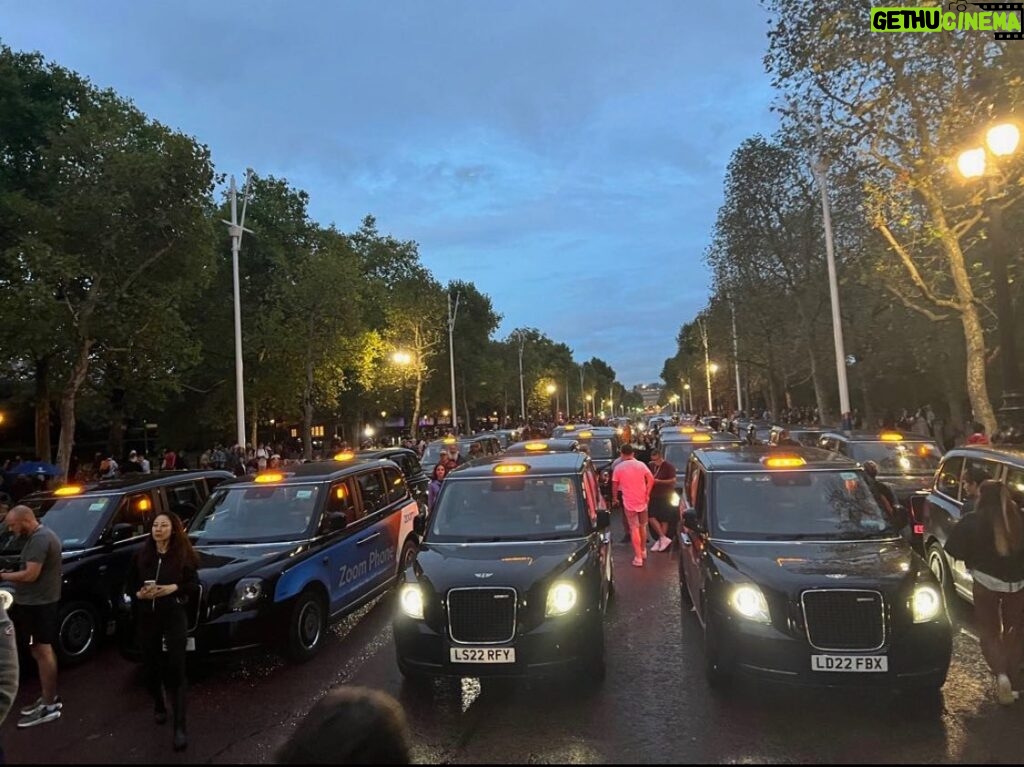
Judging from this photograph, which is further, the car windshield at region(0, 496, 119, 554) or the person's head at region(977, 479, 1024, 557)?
the car windshield at region(0, 496, 119, 554)

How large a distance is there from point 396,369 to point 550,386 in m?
49.7

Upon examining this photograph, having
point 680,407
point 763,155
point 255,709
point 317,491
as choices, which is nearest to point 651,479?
point 317,491

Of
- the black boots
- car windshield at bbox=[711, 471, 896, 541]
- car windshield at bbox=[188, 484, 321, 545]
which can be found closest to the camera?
the black boots

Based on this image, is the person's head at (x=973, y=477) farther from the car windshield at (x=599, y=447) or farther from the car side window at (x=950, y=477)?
the car windshield at (x=599, y=447)

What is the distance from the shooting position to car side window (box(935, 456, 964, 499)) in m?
8.12

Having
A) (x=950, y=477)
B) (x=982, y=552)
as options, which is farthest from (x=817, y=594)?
(x=950, y=477)

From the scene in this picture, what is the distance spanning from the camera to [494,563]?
233 inches

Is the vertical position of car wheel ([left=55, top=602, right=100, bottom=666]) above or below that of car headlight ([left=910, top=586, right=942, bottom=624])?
below

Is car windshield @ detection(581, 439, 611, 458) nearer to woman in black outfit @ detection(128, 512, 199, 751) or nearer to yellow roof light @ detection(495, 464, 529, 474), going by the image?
yellow roof light @ detection(495, 464, 529, 474)

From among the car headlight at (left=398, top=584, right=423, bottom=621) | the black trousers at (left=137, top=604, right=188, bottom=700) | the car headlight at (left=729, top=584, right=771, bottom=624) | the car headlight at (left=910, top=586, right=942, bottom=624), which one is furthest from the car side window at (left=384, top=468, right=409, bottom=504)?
the car headlight at (left=910, top=586, right=942, bottom=624)

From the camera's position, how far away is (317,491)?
8.18 m

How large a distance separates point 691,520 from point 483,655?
7.90 feet

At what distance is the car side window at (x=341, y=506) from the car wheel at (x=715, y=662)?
13.4 feet

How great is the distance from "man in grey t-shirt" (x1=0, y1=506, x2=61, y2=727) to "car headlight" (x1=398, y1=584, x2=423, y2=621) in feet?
9.36
